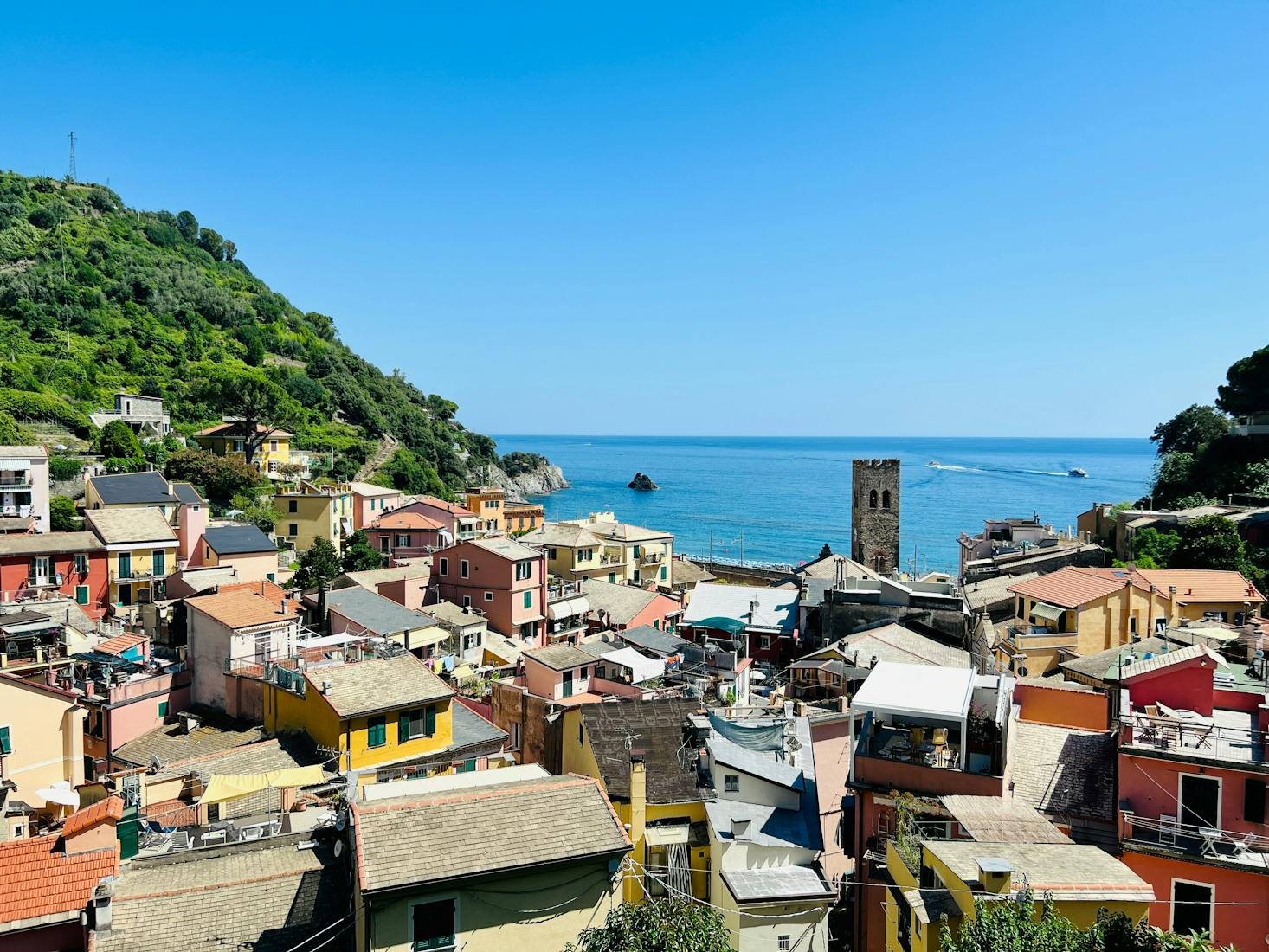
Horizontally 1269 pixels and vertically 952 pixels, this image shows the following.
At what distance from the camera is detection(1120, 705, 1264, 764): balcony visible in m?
12.5

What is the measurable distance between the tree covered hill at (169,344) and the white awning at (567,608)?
37.4 metres

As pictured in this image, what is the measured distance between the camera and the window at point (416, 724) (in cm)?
1941

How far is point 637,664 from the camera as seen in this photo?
27.6 meters

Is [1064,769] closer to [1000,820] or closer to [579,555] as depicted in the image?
[1000,820]

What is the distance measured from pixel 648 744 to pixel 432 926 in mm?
7988

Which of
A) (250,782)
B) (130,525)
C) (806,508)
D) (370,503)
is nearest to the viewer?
(250,782)

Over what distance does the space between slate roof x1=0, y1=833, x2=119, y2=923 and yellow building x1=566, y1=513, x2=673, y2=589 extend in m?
42.7

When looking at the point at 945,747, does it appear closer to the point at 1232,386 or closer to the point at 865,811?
the point at 865,811

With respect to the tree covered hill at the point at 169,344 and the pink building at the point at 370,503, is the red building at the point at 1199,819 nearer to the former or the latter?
the pink building at the point at 370,503

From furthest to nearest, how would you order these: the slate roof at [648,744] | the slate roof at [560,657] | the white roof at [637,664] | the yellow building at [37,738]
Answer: the white roof at [637,664], the slate roof at [560,657], the yellow building at [37,738], the slate roof at [648,744]

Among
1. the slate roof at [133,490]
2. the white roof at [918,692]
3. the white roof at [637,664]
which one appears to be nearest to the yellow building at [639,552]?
the white roof at [637,664]

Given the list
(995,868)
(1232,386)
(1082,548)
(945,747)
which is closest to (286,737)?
(945,747)

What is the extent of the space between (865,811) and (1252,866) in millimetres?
5397

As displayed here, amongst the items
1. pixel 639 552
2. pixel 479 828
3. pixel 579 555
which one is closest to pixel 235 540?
pixel 579 555
